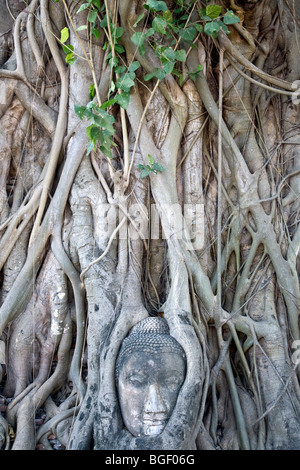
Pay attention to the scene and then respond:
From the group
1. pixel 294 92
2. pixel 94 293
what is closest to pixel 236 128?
pixel 294 92

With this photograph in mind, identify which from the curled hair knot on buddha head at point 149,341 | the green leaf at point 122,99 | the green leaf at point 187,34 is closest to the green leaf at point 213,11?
the green leaf at point 187,34

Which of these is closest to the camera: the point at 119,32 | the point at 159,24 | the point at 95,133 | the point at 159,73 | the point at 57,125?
the point at 95,133

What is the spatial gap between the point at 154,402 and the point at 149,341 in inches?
10.2

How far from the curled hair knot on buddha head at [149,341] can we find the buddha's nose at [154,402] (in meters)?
0.16

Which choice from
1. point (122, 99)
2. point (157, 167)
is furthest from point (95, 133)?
point (157, 167)

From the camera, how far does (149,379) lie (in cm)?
195

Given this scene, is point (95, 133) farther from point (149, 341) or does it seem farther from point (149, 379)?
point (149, 379)

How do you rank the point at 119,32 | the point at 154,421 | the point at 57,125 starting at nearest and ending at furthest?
the point at 154,421 < the point at 119,32 < the point at 57,125

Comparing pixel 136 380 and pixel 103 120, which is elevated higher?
pixel 103 120

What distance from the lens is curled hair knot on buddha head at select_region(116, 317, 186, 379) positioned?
79.3 inches

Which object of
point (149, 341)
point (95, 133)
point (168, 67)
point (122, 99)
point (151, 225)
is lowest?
point (149, 341)

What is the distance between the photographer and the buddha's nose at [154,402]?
1.90 meters

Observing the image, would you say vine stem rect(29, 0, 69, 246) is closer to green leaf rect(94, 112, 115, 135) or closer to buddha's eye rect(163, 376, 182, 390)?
green leaf rect(94, 112, 115, 135)

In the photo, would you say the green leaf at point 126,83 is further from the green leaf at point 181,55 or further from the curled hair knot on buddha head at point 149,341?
the curled hair knot on buddha head at point 149,341
